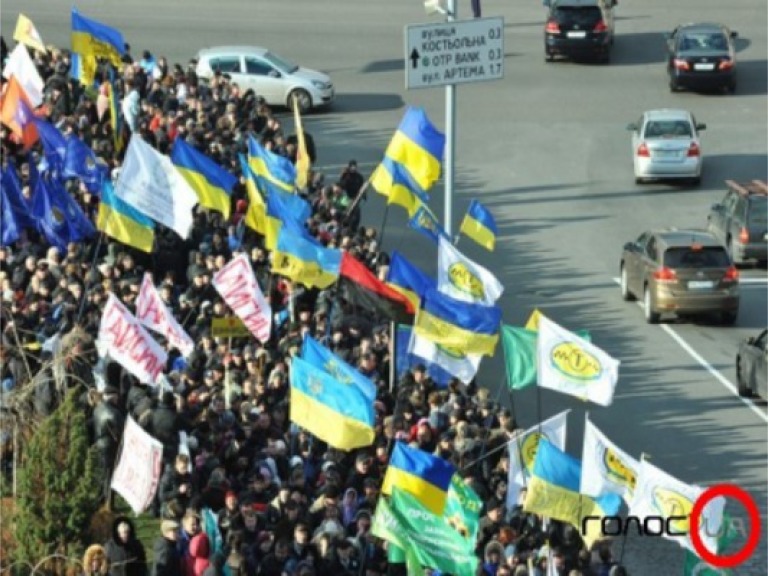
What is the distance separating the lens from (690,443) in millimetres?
30734

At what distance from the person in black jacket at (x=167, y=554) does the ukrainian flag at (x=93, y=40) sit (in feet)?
56.7

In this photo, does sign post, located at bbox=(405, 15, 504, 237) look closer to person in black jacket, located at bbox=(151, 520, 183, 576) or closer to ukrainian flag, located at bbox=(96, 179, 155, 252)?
ukrainian flag, located at bbox=(96, 179, 155, 252)

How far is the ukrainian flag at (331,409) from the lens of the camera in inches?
957

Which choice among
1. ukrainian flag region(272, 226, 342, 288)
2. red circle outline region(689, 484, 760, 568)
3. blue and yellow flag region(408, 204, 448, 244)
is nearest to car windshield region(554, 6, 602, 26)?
blue and yellow flag region(408, 204, 448, 244)

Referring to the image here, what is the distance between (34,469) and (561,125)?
27.6 meters

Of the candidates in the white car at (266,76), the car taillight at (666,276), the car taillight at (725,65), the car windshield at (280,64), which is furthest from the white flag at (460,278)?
the car taillight at (725,65)

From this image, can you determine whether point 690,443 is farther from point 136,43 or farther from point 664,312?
point 136,43

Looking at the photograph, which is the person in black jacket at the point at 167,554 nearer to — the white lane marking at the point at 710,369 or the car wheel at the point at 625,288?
the white lane marking at the point at 710,369

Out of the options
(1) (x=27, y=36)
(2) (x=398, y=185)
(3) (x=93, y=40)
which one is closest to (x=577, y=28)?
(1) (x=27, y=36)

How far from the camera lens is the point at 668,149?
144 ft

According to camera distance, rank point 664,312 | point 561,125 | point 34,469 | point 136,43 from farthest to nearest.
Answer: point 136,43 < point 561,125 < point 664,312 < point 34,469

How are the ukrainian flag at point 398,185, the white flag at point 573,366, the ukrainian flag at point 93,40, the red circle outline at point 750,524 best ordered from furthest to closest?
1. the ukrainian flag at point 93,40
2. the ukrainian flag at point 398,185
3. the white flag at point 573,366
4. the red circle outline at point 750,524

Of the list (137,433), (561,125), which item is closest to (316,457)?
(137,433)

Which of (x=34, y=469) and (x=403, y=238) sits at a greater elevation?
(x=34, y=469)
